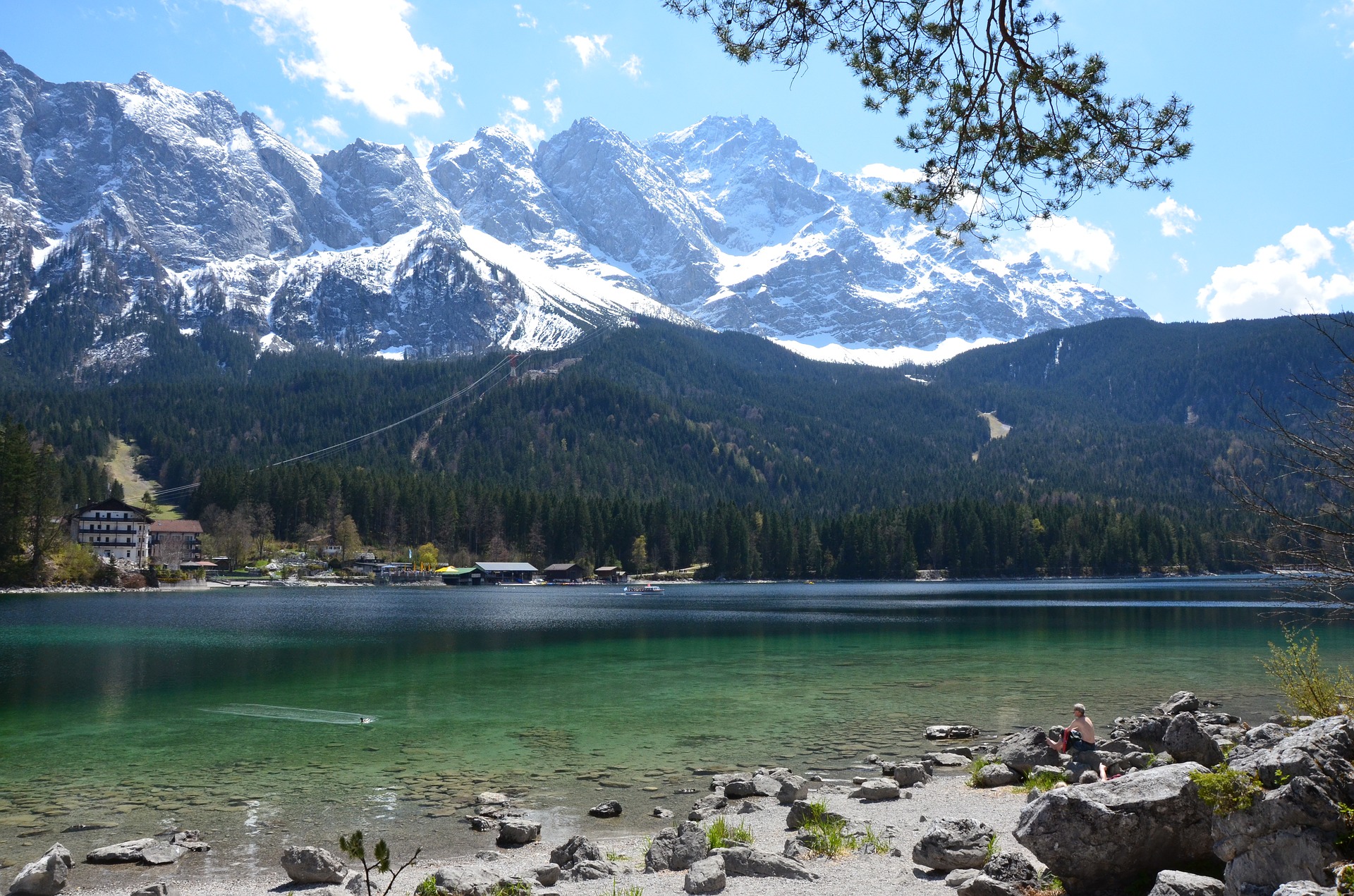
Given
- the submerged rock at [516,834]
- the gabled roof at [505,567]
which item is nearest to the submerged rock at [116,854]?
the submerged rock at [516,834]

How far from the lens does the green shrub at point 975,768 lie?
23.3 metres

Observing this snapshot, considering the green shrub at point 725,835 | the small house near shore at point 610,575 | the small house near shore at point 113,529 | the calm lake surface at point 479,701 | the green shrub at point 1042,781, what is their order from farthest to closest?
the small house near shore at point 610,575 → the small house near shore at point 113,529 → the calm lake surface at point 479,701 → the green shrub at point 1042,781 → the green shrub at point 725,835

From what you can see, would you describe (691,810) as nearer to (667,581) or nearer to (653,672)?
(653,672)

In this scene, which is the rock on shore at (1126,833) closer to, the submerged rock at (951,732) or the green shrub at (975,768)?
the green shrub at (975,768)

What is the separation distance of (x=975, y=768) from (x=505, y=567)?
16820 centimetres

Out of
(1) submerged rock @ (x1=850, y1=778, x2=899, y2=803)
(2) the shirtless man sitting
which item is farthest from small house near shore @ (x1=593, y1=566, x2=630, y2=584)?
(2) the shirtless man sitting

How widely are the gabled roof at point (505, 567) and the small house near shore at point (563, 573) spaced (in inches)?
143

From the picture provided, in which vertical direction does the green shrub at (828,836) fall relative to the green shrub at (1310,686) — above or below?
below

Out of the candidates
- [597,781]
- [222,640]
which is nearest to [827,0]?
[597,781]

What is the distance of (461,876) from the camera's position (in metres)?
14.8

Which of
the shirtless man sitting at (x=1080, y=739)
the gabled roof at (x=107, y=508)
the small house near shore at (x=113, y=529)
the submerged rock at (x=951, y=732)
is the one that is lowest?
the submerged rock at (x=951, y=732)

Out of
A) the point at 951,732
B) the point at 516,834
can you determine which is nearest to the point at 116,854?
the point at 516,834

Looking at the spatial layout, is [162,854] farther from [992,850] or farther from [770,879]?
[992,850]

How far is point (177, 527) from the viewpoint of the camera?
174m
